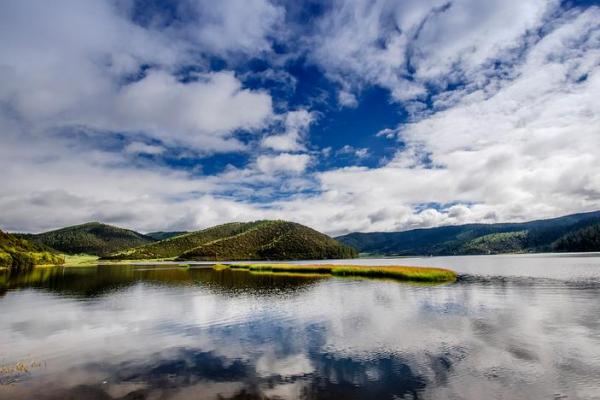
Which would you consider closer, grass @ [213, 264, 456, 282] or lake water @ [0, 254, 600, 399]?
lake water @ [0, 254, 600, 399]

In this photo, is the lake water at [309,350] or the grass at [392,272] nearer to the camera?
the lake water at [309,350]

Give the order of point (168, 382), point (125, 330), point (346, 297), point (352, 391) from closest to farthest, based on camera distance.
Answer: point (352, 391), point (168, 382), point (125, 330), point (346, 297)

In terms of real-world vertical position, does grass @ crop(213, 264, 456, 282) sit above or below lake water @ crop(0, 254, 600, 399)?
above

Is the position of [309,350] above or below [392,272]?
below

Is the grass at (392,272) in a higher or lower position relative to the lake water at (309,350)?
higher

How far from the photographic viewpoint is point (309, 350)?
2912cm

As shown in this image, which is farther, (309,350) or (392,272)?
(392,272)

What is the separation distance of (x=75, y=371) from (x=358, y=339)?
21.2 metres

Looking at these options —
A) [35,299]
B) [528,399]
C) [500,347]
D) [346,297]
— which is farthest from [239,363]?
A: [35,299]

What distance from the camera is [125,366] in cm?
2623

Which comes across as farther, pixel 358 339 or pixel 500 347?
pixel 358 339

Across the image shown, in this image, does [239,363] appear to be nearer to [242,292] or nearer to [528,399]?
[528,399]

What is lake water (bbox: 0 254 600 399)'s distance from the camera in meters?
21.3

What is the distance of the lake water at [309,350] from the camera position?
21.3m
